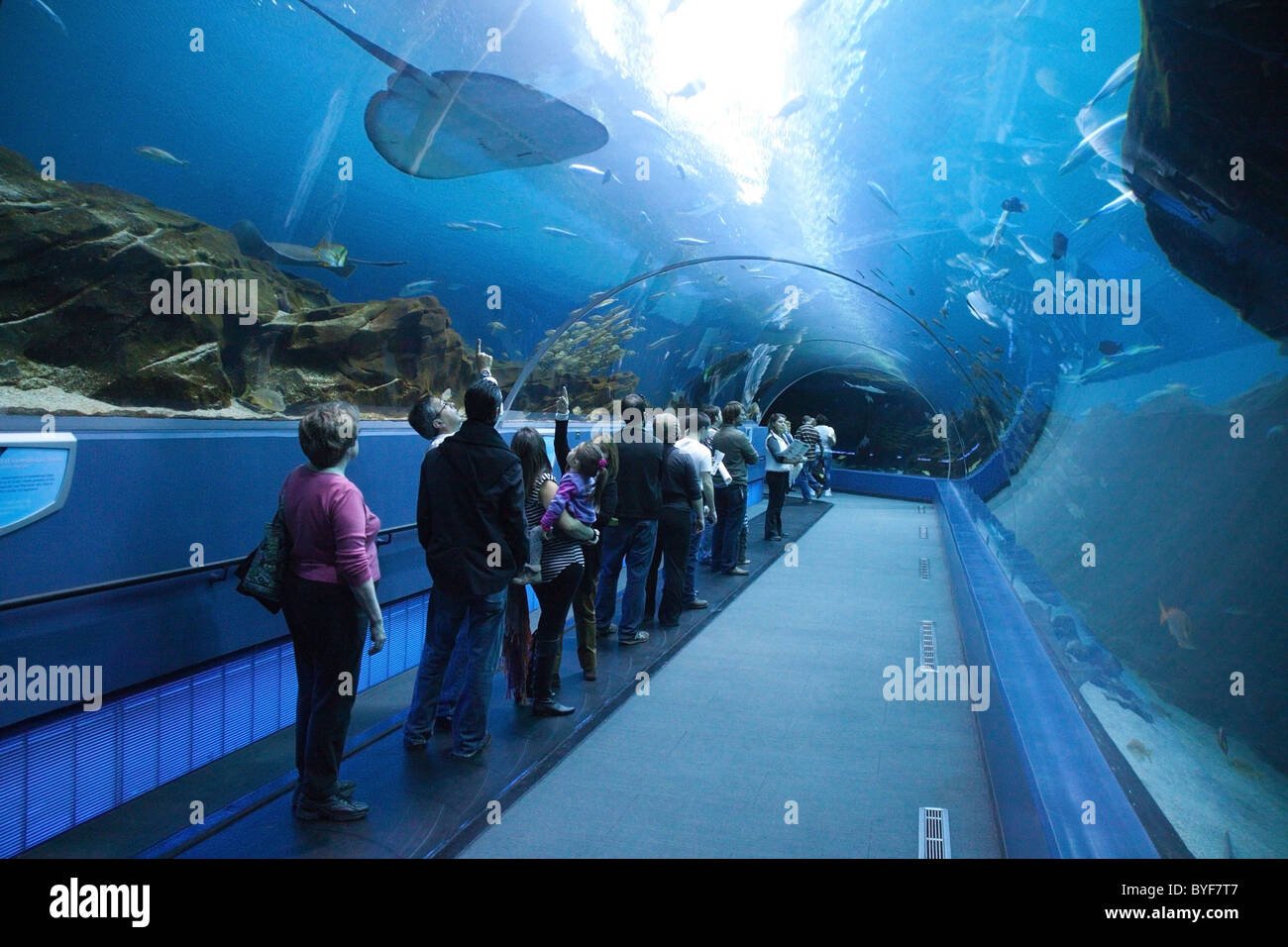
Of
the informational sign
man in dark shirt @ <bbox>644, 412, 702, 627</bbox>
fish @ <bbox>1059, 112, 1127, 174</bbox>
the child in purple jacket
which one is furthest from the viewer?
Result: man in dark shirt @ <bbox>644, 412, 702, 627</bbox>

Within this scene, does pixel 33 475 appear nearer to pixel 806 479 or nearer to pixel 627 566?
pixel 627 566

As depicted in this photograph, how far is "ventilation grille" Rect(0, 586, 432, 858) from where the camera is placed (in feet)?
11.8

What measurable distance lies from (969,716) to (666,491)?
3.15 metres

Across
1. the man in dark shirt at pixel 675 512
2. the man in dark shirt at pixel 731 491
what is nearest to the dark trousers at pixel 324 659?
the man in dark shirt at pixel 675 512

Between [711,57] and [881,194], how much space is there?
108 inches

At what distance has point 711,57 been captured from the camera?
834 centimetres

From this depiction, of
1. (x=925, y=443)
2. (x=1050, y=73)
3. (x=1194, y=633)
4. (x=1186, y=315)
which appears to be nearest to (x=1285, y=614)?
(x=1194, y=633)

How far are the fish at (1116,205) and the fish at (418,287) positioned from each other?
556cm

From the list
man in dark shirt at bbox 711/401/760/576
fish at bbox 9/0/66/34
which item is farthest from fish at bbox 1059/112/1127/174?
fish at bbox 9/0/66/34

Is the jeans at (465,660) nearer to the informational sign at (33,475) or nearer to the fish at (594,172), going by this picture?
the informational sign at (33,475)

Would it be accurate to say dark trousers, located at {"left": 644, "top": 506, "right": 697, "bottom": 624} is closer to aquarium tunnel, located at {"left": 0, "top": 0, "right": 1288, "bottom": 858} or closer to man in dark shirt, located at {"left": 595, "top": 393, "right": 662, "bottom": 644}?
aquarium tunnel, located at {"left": 0, "top": 0, "right": 1288, "bottom": 858}

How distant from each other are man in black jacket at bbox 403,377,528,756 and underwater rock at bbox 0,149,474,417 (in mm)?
1904

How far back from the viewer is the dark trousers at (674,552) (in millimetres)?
7656
